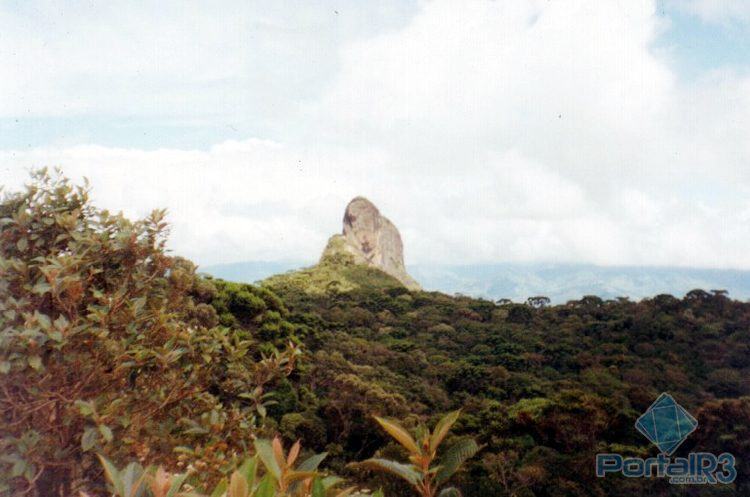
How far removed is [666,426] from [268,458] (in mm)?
8302

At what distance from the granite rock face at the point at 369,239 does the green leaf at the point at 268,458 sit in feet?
102

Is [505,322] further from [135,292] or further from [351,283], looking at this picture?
[135,292]

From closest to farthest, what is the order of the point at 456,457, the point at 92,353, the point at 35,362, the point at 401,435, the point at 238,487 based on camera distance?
the point at 238,487 → the point at 401,435 → the point at 456,457 → the point at 35,362 → the point at 92,353

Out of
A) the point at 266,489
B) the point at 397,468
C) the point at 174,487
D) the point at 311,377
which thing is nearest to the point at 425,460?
the point at 397,468

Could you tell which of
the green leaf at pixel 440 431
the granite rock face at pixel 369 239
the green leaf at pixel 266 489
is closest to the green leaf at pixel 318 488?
the green leaf at pixel 266 489

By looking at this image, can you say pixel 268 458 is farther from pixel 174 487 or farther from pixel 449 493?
pixel 449 493

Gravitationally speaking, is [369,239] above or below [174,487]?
above

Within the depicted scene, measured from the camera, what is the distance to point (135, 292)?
8.90 feet

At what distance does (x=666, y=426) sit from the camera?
810 cm

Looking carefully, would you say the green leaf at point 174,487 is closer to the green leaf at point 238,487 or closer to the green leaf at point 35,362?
the green leaf at point 238,487

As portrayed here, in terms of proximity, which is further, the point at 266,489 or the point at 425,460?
the point at 425,460

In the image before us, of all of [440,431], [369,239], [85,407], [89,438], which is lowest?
[89,438]

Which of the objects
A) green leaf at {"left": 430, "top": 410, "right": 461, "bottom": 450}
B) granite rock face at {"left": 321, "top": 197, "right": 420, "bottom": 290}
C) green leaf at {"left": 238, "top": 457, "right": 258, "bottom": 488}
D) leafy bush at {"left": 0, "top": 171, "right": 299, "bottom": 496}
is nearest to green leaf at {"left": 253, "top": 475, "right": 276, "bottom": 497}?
green leaf at {"left": 238, "top": 457, "right": 258, "bottom": 488}

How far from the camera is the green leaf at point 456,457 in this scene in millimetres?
1201
